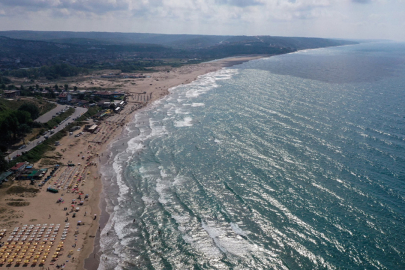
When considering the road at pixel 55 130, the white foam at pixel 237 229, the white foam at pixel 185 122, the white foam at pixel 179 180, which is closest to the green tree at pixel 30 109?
the road at pixel 55 130

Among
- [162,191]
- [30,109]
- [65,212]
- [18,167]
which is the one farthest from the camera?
[30,109]

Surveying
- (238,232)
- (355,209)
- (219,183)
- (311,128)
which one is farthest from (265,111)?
(238,232)

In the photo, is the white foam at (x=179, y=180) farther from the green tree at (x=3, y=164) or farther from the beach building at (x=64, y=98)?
the beach building at (x=64, y=98)

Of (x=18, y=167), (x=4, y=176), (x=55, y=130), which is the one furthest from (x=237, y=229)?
(x=55, y=130)

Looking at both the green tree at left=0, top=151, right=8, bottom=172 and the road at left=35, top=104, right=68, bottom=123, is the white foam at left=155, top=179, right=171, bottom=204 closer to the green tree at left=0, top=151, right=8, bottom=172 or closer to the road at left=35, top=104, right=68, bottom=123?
the green tree at left=0, top=151, right=8, bottom=172

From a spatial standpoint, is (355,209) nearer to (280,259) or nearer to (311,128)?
(280,259)

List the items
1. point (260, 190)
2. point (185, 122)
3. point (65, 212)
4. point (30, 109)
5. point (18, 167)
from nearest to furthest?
point (65, 212) < point (260, 190) < point (18, 167) < point (30, 109) < point (185, 122)

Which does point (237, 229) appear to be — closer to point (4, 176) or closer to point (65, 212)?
point (65, 212)

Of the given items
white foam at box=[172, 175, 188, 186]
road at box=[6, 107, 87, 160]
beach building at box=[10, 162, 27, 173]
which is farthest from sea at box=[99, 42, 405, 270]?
road at box=[6, 107, 87, 160]

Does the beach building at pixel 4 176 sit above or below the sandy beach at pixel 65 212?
above
